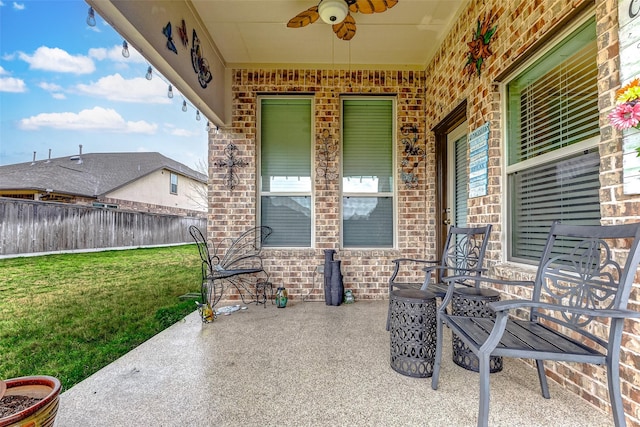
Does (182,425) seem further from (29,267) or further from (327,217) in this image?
(29,267)

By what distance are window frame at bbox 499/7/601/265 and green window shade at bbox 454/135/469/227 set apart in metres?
0.96

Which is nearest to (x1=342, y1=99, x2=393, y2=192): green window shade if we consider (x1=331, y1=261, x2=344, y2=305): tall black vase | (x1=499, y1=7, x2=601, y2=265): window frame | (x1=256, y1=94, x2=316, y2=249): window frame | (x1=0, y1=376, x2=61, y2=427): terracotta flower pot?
(x1=256, y1=94, x2=316, y2=249): window frame

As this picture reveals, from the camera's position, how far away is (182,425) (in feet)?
5.13

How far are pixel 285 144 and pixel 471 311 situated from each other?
3187 millimetres

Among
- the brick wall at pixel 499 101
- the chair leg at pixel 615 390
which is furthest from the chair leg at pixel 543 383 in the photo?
the chair leg at pixel 615 390

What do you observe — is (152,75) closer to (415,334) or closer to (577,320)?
(415,334)

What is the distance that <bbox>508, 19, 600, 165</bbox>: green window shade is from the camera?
73.0 inches

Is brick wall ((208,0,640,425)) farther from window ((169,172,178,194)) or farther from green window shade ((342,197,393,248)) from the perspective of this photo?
window ((169,172,178,194))

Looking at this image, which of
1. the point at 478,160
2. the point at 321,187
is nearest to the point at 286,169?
the point at 321,187

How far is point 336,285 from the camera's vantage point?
403cm

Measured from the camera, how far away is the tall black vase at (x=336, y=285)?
4.02 meters

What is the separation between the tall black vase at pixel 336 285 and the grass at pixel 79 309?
5.83ft

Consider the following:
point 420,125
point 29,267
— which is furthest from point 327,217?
point 29,267

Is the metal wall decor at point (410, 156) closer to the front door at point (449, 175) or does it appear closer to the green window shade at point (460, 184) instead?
the front door at point (449, 175)
